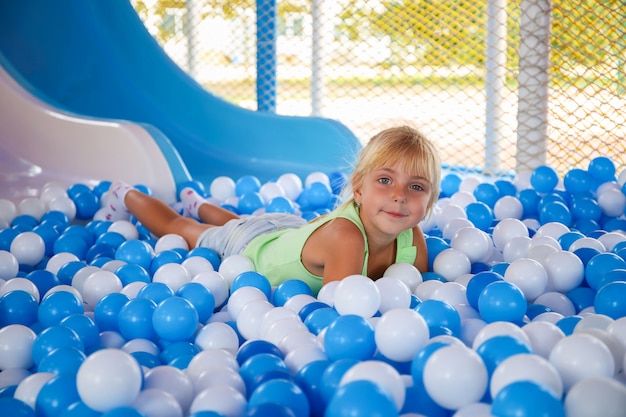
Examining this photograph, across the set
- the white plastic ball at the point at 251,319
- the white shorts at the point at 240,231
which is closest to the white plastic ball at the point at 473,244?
the white shorts at the point at 240,231

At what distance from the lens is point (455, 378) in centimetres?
93

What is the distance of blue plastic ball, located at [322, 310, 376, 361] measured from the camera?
1094mm

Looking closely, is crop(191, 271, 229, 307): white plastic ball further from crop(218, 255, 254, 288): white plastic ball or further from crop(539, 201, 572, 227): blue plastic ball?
crop(539, 201, 572, 227): blue plastic ball

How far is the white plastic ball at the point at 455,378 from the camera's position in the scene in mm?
928

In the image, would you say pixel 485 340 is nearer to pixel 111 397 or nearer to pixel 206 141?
pixel 111 397

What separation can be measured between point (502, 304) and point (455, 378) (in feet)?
1.26

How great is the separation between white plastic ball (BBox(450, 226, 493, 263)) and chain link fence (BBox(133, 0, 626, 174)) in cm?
35

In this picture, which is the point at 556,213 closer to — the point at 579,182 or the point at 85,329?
the point at 579,182

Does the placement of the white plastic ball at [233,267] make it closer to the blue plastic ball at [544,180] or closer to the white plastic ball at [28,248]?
the white plastic ball at [28,248]

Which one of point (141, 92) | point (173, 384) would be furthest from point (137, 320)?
point (141, 92)

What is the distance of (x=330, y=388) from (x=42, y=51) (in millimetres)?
2515

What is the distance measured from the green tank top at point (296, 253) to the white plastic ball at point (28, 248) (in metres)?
0.58

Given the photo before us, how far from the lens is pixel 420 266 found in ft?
5.69

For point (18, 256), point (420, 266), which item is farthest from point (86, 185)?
point (420, 266)
